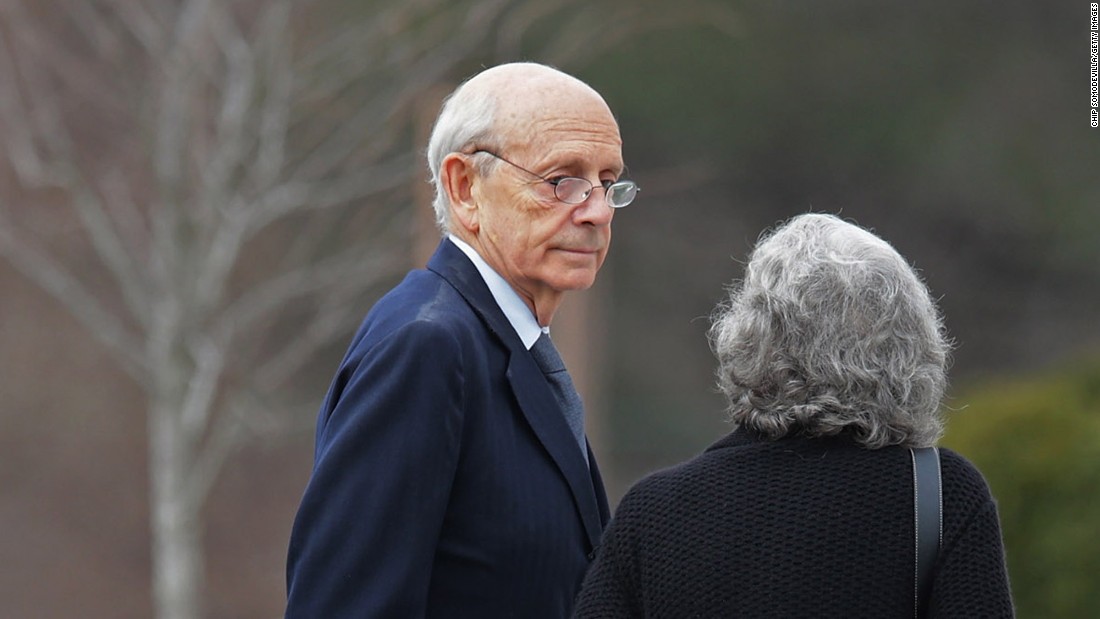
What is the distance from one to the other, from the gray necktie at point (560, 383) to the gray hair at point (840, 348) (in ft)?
1.54

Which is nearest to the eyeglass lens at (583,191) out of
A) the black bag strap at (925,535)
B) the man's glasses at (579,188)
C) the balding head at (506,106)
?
the man's glasses at (579,188)

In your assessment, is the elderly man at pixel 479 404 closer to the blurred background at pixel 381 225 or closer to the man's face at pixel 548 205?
the man's face at pixel 548 205

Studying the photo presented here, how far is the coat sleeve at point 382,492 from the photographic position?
2285 millimetres

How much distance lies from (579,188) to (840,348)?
63 cm

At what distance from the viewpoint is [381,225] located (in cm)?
853

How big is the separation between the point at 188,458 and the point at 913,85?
35.2 ft

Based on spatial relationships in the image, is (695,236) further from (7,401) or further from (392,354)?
(392,354)

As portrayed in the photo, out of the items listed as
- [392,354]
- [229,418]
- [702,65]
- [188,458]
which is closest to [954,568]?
[392,354]

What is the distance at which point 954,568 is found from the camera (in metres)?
2.12

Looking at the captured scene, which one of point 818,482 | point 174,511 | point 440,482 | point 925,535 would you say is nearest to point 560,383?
point 440,482

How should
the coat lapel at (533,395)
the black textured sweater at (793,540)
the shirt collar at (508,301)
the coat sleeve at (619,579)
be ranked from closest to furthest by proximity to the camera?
1. the black textured sweater at (793,540)
2. the coat sleeve at (619,579)
3. the coat lapel at (533,395)
4. the shirt collar at (508,301)

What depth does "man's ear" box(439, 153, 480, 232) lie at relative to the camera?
263 cm

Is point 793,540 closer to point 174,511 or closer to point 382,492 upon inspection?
point 382,492

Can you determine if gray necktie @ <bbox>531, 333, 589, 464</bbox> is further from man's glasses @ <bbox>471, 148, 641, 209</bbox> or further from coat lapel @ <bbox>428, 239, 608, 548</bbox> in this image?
man's glasses @ <bbox>471, 148, 641, 209</bbox>
